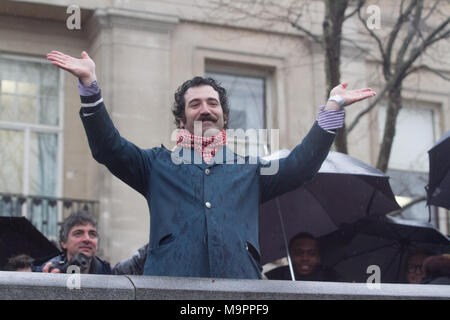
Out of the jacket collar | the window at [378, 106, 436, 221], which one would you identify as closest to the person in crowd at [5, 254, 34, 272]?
the jacket collar

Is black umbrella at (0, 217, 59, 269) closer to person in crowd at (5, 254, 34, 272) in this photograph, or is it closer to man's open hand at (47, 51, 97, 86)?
person in crowd at (5, 254, 34, 272)

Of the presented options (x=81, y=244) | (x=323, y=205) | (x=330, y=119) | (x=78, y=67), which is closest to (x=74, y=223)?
(x=81, y=244)

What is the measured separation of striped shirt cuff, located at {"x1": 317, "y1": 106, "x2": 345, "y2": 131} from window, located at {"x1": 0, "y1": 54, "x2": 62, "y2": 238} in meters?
9.54

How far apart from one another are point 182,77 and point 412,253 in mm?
7781

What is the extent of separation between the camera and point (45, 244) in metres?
7.88

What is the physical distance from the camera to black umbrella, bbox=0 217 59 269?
7762 millimetres

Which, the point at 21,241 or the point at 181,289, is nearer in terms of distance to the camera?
the point at 181,289

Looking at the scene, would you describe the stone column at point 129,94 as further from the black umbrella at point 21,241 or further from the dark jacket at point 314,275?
the black umbrella at point 21,241

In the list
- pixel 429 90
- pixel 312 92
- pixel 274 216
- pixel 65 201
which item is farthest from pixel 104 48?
pixel 274 216

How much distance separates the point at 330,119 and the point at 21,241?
322cm

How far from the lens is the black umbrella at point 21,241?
776cm

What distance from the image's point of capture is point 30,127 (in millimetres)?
14953

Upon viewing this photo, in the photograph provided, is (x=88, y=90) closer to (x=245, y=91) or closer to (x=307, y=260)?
(x=307, y=260)

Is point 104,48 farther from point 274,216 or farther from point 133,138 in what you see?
point 274,216
